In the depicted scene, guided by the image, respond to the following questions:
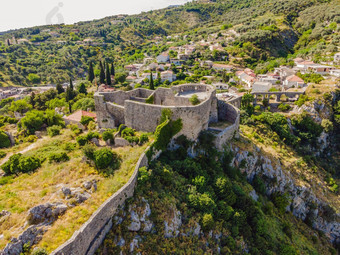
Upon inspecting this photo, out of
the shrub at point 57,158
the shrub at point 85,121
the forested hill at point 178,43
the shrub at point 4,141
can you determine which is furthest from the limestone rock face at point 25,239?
the forested hill at point 178,43

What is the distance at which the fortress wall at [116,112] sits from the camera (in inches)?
982

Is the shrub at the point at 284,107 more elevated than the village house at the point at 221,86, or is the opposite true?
the village house at the point at 221,86

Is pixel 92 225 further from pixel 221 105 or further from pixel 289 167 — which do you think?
pixel 289 167

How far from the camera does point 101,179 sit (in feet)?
54.7

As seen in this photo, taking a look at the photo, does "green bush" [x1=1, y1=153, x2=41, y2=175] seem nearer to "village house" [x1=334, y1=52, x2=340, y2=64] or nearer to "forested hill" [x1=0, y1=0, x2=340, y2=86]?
"forested hill" [x1=0, y1=0, x2=340, y2=86]

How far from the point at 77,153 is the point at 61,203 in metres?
7.74

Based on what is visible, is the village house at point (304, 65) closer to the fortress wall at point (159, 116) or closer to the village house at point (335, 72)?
the village house at point (335, 72)

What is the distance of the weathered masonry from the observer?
22656 millimetres

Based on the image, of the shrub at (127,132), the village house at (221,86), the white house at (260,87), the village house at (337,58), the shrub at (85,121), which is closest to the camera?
the shrub at (127,132)

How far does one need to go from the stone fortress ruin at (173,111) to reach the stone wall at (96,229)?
8956mm

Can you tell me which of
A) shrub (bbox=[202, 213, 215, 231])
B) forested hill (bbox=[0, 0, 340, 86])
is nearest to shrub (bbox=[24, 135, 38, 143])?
shrub (bbox=[202, 213, 215, 231])

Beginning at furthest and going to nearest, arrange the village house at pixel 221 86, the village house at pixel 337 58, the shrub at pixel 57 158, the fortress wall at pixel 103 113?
the village house at pixel 337 58
the village house at pixel 221 86
the fortress wall at pixel 103 113
the shrub at pixel 57 158

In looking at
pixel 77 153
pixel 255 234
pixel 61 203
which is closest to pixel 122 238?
pixel 61 203

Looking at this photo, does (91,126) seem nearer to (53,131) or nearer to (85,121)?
(85,121)
